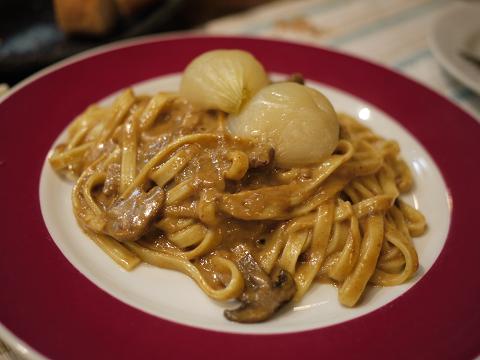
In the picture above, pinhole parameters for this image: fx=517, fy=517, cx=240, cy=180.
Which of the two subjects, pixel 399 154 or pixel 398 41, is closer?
A: pixel 399 154

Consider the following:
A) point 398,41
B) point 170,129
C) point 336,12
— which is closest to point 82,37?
point 170,129

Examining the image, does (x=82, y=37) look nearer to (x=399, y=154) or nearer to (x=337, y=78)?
(x=337, y=78)

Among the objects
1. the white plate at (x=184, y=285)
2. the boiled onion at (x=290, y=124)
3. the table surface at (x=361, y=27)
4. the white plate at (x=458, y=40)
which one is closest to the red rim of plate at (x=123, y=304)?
the white plate at (x=184, y=285)

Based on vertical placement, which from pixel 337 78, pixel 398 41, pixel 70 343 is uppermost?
pixel 70 343

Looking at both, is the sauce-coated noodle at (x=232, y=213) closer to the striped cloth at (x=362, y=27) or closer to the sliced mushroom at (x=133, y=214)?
the sliced mushroom at (x=133, y=214)

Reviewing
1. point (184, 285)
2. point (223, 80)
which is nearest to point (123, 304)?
point (184, 285)

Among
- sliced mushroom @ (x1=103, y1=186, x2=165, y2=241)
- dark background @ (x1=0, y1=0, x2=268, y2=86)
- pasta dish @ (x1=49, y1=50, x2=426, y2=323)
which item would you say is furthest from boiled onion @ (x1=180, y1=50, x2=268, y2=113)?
dark background @ (x1=0, y1=0, x2=268, y2=86)

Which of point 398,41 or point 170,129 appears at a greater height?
point 170,129
